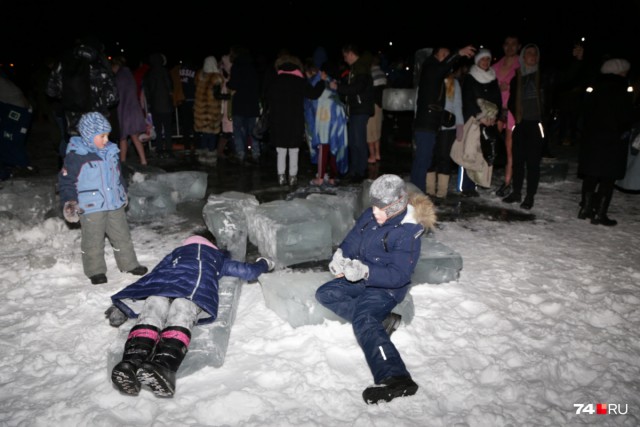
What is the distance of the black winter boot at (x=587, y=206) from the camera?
5.55 meters

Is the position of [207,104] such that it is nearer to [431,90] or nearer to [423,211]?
[431,90]

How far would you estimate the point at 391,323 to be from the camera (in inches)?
117

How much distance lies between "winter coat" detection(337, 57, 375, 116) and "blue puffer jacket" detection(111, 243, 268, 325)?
12.6 feet

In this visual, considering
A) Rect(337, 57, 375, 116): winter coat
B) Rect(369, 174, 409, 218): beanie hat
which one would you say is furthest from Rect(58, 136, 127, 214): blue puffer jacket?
Rect(337, 57, 375, 116): winter coat

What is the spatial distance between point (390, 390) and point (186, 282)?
1.50 m

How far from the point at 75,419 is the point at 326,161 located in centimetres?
525

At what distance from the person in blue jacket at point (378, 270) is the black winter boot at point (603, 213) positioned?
3474 millimetres

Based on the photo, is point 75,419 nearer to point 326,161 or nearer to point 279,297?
point 279,297

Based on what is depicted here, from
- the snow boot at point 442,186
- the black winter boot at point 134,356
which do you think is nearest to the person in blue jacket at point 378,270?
the black winter boot at point 134,356

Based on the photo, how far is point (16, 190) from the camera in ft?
17.3

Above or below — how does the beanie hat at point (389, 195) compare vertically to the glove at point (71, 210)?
above

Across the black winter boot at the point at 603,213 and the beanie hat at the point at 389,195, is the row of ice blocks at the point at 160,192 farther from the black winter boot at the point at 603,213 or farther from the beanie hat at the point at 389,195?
the black winter boot at the point at 603,213

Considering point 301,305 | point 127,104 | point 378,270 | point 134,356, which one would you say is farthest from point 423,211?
point 127,104

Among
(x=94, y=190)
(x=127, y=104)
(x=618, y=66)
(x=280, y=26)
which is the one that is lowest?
(x=94, y=190)
